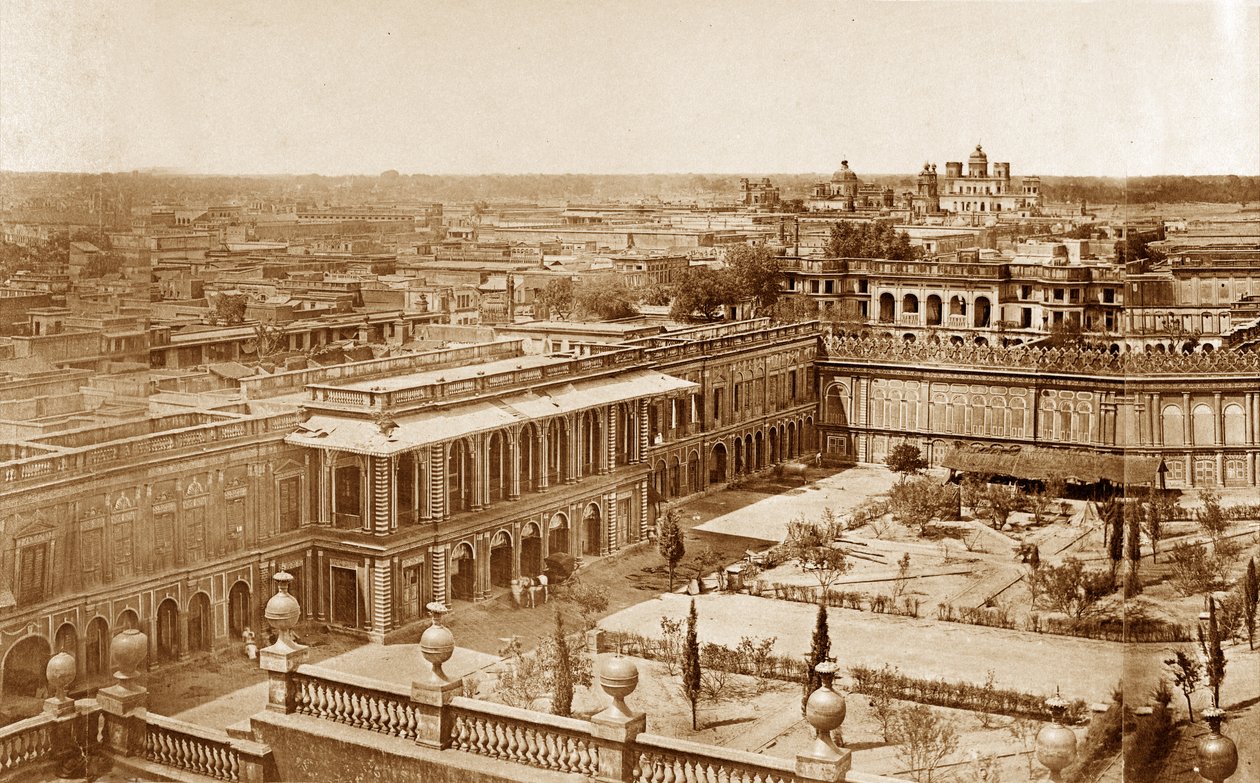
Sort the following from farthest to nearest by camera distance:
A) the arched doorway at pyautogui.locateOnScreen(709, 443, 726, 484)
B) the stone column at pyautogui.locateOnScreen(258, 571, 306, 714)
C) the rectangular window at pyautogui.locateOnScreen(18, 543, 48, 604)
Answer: the arched doorway at pyautogui.locateOnScreen(709, 443, 726, 484)
the rectangular window at pyautogui.locateOnScreen(18, 543, 48, 604)
the stone column at pyautogui.locateOnScreen(258, 571, 306, 714)

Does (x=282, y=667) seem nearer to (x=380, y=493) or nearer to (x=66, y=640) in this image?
(x=66, y=640)

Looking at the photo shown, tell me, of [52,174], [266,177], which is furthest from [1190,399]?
[52,174]

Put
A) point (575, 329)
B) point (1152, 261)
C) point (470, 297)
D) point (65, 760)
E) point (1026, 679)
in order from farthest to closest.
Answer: point (575, 329), point (470, 297), point (1152, 261), point (1026, 679), point (65, 760)

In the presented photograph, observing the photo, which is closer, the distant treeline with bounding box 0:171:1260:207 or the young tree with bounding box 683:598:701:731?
the young tree with bounding box 683:598:701:731

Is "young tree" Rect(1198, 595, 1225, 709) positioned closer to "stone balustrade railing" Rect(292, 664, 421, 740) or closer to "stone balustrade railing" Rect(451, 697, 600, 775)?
"stone balustrade railing" Rect(451, 697, 600, 775)

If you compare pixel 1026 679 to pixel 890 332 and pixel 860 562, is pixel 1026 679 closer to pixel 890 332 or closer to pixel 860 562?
pixel 860 562

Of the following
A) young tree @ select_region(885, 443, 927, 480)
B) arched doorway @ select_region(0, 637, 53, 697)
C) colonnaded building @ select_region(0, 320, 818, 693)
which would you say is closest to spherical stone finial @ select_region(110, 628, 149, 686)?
arched doorway @ select_region(0, 637, 53, 697)
